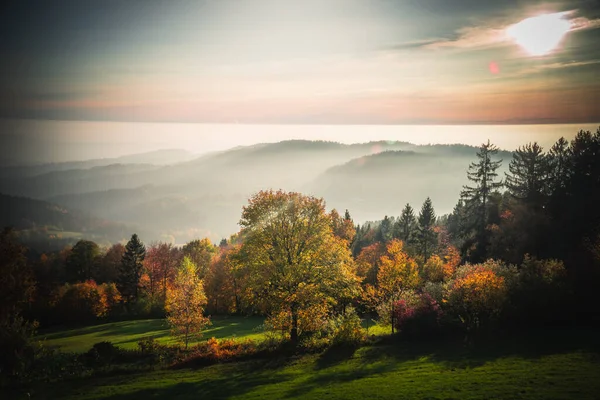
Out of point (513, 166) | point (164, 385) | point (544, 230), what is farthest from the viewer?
point (513, 166)

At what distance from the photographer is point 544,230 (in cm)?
3984

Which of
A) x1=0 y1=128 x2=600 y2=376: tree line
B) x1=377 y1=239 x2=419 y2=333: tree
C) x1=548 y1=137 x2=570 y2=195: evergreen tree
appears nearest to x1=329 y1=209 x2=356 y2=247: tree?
x1=0 y1=128 x2=600 y2=376: tree line

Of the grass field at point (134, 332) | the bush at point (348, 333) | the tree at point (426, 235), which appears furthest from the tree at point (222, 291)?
the tree at point (426, 235)

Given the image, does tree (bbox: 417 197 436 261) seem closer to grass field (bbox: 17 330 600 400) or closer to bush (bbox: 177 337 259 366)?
grass field (bbox: 17 330 600 400)

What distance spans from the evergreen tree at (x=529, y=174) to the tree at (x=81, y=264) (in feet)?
306

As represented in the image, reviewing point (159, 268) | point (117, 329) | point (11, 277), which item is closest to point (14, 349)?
point (11, 277)

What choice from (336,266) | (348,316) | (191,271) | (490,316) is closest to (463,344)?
(490,316)

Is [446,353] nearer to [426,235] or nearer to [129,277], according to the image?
[426,235]

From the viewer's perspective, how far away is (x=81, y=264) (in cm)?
8812

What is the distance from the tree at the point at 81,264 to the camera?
87.7 m

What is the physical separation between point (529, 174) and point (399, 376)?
1480 inches

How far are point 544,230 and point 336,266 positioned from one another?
25.5m

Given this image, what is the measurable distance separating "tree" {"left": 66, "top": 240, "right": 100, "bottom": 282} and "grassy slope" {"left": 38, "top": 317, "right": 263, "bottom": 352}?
2909 centimetres

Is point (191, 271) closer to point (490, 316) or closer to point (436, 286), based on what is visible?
point (436, 286)
